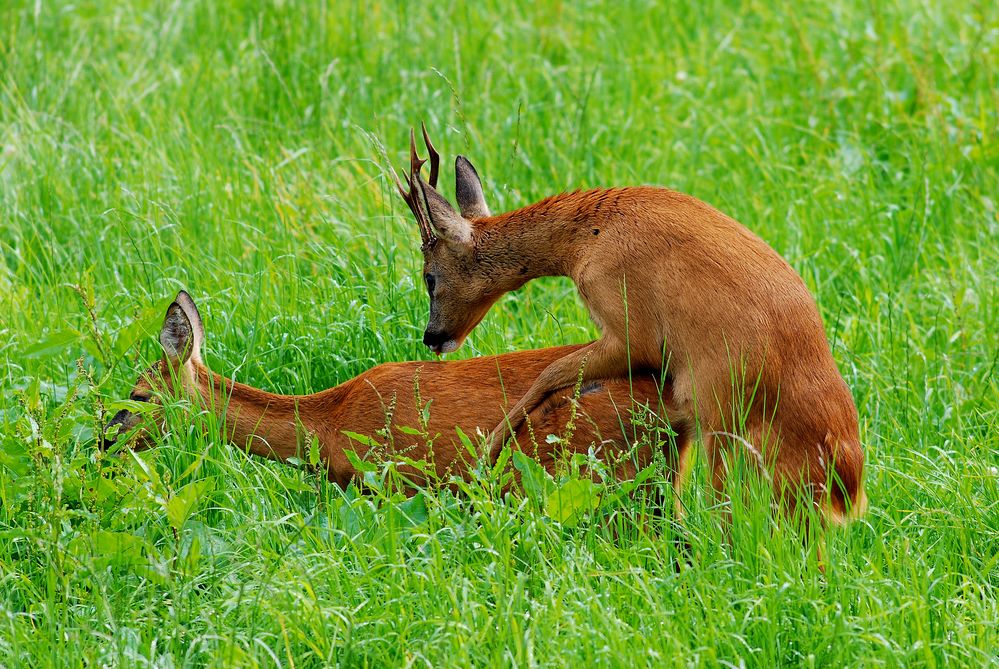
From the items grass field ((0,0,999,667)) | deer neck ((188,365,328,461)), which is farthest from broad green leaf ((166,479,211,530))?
deer neck ((188,365,328,461))

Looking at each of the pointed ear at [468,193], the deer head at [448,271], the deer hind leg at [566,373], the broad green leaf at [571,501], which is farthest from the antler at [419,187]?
the broad green leaf at [571,501]

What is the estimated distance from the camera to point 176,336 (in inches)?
189

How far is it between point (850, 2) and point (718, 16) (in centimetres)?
77

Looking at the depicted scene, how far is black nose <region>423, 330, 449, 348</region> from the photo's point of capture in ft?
16.6

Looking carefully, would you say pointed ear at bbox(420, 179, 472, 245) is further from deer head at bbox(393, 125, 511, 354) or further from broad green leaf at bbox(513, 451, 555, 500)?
broad green leaf at bbox(513, 451, 555, 500)

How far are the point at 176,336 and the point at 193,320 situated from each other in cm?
13

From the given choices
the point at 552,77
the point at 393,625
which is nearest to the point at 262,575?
the point at 393,625

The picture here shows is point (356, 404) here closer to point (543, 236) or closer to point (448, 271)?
point (448, 271)

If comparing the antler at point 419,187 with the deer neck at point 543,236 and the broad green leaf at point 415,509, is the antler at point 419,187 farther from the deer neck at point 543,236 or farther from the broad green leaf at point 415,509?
the broad green leaf at point 415,509

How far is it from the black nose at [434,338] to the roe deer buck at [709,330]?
45 centimetres

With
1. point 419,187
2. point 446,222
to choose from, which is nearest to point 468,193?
A: point 446,222

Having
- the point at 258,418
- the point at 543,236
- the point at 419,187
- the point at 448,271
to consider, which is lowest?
the point at 258,418

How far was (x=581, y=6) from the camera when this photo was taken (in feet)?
27.8

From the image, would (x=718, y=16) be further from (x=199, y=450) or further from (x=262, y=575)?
(x=262, y=575)
